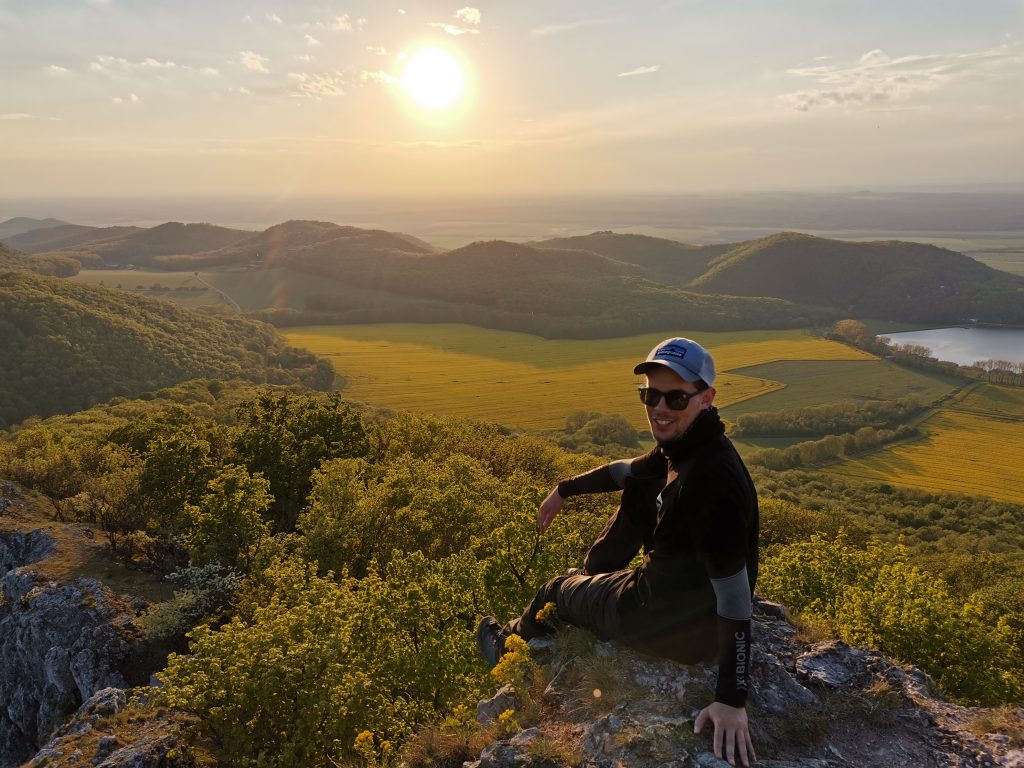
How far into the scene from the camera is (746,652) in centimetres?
666

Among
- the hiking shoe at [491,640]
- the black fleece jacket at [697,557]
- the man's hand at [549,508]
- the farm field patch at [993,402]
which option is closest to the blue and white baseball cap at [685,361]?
the black fleece jacket at [697,557]

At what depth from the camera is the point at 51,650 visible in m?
24.3

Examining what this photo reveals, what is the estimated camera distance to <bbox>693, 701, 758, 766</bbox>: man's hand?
21.7ft

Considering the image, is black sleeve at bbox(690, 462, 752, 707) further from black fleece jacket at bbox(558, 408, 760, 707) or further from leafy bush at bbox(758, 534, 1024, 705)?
leafy bush at bbox(758, 534, 1024, 705)

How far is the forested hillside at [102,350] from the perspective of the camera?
362ft

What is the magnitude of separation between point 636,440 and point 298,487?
288ft

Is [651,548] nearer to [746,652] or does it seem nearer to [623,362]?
[746,652]

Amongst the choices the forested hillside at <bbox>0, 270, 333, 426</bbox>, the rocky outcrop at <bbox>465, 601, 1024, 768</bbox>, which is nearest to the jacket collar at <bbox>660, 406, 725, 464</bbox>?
the rocky outcrop at <bbox>465, 601, 1024, 768</bbox>

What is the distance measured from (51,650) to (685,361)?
1171 inches

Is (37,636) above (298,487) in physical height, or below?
below

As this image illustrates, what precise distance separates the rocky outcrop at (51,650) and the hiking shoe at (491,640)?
19.3 meters

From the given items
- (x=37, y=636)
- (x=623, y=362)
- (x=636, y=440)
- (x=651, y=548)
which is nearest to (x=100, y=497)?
(x=37, y=636)

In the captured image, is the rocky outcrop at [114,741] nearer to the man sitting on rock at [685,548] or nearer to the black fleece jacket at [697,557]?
the man sitting on rock at [685,548]

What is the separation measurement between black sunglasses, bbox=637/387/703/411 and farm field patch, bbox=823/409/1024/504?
111 meters
